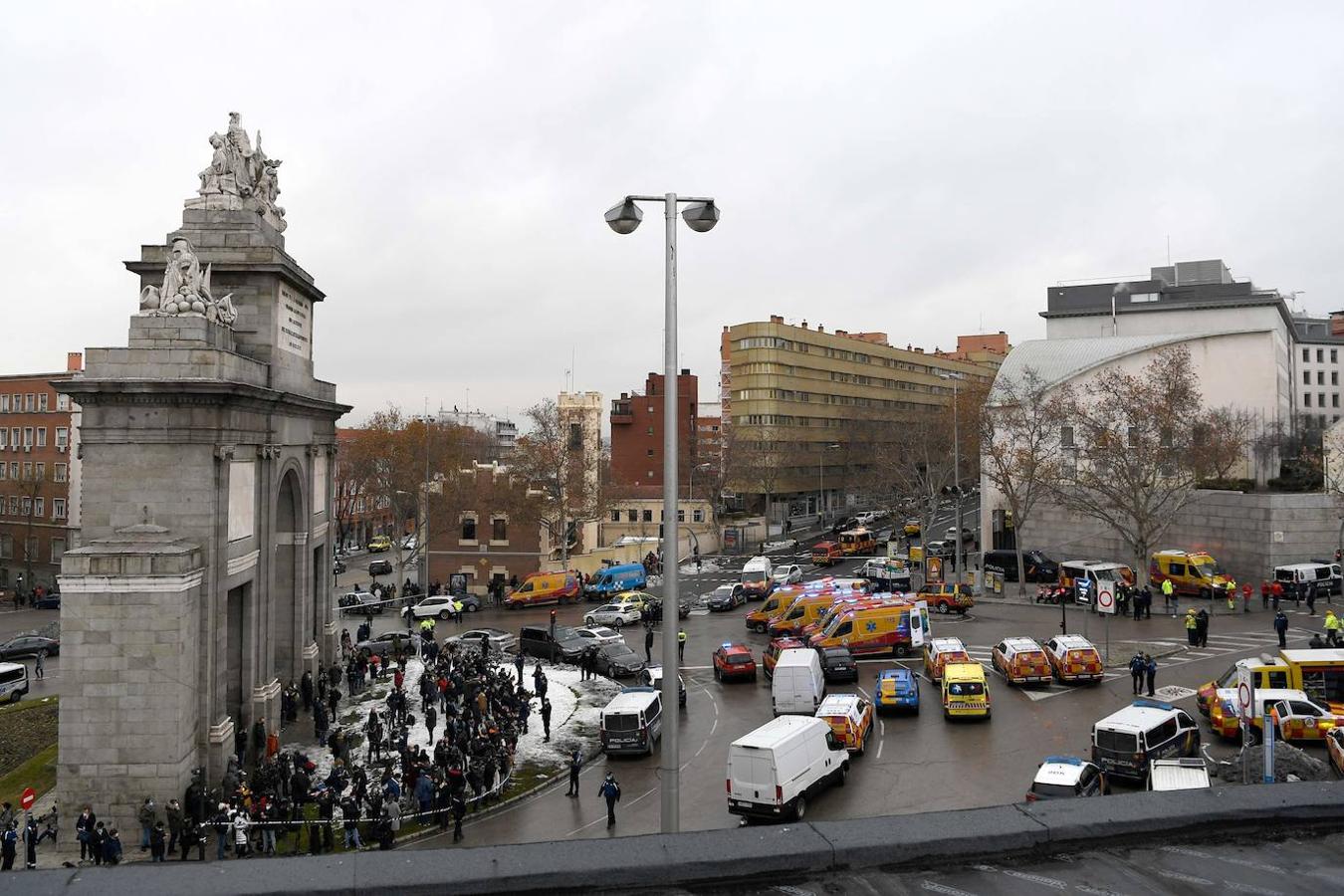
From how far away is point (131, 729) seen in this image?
73.6 ft

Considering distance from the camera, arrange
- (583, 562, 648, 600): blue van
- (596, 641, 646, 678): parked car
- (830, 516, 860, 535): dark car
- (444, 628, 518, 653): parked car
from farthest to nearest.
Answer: (830, 516, 860, 535): dark car
(583, 562, 648, 600): blue van
(444, 628, 518, 653): parked car
(596, 641, 646, 678): parked car

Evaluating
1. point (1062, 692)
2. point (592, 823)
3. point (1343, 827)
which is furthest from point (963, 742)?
point (1343, 827)

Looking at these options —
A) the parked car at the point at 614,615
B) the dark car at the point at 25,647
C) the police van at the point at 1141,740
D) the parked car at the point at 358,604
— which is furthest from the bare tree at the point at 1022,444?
the dark car at the point at 25,647

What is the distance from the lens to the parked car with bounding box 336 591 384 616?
5503 centimetres

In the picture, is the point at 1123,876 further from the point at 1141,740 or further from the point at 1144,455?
the point at 1144,455

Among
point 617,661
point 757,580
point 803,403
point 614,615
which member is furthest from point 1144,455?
point 803,403

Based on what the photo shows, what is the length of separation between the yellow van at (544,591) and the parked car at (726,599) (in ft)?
28.2

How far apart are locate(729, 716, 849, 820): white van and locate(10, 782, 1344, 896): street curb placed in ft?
42.7

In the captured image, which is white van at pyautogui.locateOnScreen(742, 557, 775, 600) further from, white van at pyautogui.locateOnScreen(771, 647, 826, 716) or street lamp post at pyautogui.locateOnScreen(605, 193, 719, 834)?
street lamp post at pyautogui.locateOnScreen(605, 193, 719, 834)

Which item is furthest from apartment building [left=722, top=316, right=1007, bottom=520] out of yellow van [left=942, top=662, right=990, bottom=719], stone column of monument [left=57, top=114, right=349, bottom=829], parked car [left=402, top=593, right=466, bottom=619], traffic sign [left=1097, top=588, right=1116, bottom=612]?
stone column of monument [left=57, top=114, right=349, bottom=829]

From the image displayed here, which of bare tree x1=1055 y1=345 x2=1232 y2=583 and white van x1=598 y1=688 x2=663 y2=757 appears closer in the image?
white van x1=598 y1=688 x2=663 y2=757

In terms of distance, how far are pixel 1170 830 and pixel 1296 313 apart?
159m

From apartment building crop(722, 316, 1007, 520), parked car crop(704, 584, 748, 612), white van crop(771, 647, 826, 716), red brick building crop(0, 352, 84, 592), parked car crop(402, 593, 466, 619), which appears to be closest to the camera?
white van crop(771, 647, 826, 716)

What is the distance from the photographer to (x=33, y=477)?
74.2 metres
